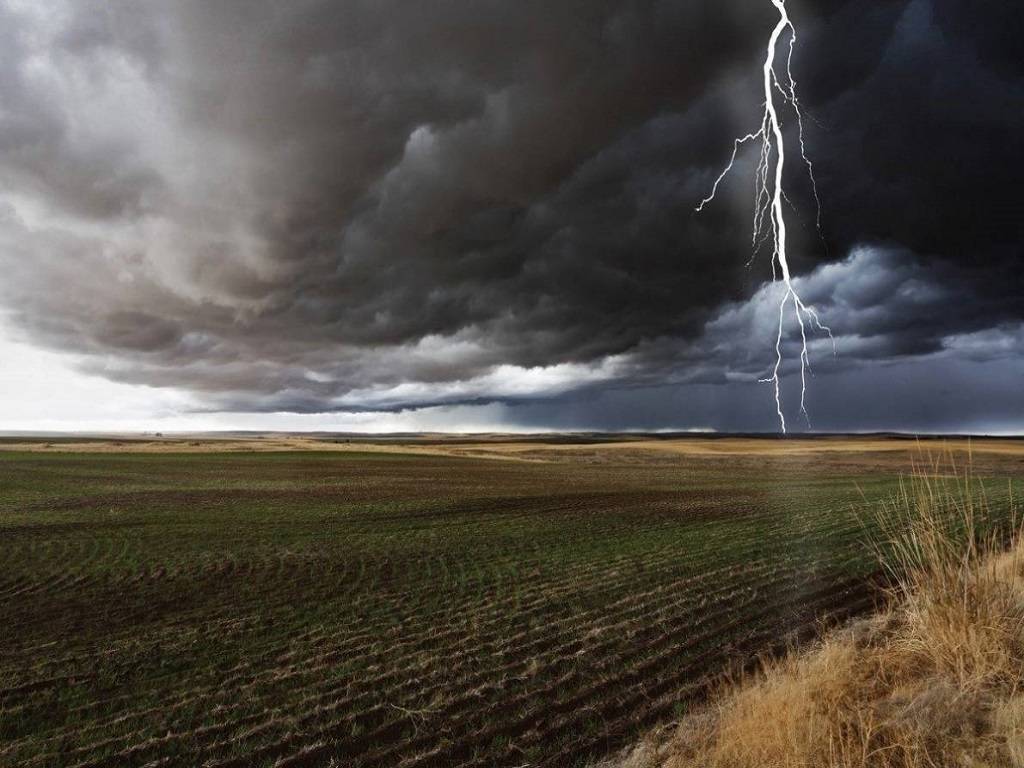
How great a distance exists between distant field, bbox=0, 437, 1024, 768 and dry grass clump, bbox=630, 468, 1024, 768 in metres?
1.35

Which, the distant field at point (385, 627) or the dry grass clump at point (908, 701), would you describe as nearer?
the dry grass clump at point (908, 701)

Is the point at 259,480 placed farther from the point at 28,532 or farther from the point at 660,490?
the point at 660,490

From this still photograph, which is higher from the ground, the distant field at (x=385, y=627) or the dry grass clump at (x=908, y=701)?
the dry grass clump at (x=908, y=701)

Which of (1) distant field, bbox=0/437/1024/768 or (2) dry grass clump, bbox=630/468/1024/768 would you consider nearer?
(2) dry grass clump, bbox=630/468/1024/768

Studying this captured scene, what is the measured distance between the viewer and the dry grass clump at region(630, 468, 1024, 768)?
17.1 feet

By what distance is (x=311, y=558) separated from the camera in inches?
791

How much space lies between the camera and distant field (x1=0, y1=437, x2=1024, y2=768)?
762 centimetres

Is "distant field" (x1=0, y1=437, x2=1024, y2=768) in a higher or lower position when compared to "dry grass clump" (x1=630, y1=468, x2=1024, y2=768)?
lower

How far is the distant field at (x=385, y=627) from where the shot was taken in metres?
7.62

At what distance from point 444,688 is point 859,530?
63.2ft

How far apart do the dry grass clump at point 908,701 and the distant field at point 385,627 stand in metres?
1.35

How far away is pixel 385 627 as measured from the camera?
39.6 feet

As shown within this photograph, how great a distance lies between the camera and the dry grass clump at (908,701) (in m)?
5.20

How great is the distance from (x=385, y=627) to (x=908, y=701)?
9035 mm
